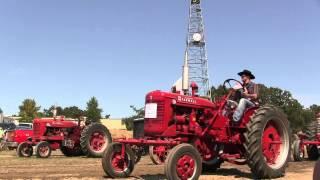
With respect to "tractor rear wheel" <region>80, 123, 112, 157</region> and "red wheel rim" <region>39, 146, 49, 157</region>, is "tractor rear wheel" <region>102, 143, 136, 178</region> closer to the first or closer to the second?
"tractor rear wheel" <region>80, 123, 112, 157</region>

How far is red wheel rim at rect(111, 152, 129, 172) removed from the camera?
971 cm

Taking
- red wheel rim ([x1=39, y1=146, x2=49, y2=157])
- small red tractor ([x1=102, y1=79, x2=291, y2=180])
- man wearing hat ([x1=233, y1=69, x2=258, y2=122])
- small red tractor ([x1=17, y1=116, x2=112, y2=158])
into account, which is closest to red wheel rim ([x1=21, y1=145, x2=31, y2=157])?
small red tractor ([x1=17, y1=116, x2=112, y2=158])

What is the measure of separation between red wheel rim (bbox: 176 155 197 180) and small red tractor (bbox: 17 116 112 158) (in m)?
10.0

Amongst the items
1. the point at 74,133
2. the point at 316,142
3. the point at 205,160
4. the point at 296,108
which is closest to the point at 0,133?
the point at 74,133

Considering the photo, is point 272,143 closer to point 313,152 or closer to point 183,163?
point 183,163

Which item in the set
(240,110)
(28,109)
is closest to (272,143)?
(240,110)

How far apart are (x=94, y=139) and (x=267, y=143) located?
381 inches

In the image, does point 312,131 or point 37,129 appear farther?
point 37,129

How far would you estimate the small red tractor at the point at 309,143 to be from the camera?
54.6ft

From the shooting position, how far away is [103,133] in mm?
19094

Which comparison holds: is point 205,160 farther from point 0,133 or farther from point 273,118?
point 0,133

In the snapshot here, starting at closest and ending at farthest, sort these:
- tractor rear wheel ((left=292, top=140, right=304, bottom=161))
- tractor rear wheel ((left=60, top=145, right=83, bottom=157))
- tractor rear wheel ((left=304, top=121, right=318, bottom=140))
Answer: tractor rear wheel ((left=292, top=140, right=304, bottom=161)) → tractor rear wheel ((left=304, top=121, right=318, bottom=140)) → tractor rear wheel ((left=60, top=145, right=83, bottom=157))

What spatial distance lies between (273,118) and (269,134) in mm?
363

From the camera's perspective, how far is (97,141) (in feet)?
62.2
